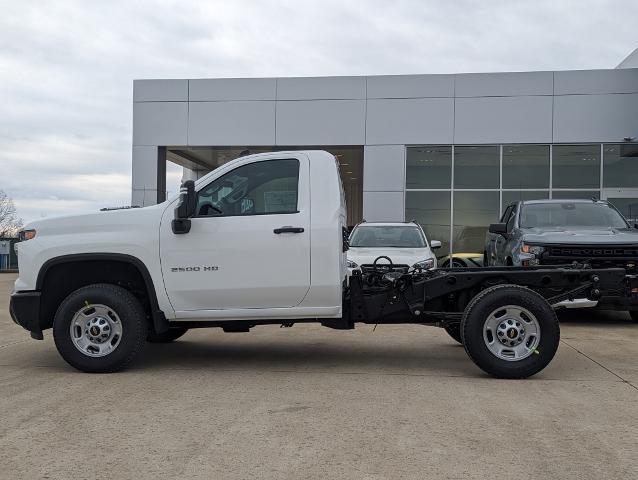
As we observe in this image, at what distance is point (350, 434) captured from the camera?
4270 millimetres

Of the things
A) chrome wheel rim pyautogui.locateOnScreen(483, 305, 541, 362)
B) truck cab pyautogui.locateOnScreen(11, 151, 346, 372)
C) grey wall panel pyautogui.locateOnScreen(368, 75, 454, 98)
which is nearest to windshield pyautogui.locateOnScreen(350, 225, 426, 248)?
truck cab pyautogui.locateOnScreen(11, 151, 346, 372)

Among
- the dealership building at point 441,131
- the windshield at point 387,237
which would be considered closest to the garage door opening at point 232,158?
the dealership building at point 441,131

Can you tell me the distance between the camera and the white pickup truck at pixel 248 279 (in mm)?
6012

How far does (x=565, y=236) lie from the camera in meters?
9.41

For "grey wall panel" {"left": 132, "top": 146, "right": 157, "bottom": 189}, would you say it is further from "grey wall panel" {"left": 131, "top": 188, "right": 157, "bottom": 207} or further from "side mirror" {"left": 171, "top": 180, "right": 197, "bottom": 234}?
"side mirror" {"left": 171, "top": 180, "right": 197, "bottom": 234}

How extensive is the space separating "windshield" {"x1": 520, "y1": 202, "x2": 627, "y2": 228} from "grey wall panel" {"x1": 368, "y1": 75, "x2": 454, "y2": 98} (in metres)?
8.20

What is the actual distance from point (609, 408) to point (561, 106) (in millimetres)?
14807

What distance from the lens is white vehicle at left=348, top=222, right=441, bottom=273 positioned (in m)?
9.90

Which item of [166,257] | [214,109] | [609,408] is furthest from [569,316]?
[214,109]

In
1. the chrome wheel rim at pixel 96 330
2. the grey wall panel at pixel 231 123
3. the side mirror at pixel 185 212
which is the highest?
the grey wall panel at pixel 231 123

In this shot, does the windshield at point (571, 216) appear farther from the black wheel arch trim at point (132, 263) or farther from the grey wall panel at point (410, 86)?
the grey wall panel at point (410, 86)

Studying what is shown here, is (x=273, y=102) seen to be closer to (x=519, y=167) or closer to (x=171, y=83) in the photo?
(x=171, y=83)

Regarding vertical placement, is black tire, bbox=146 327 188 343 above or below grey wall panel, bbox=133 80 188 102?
below

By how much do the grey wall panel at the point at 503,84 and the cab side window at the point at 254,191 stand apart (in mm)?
13221
